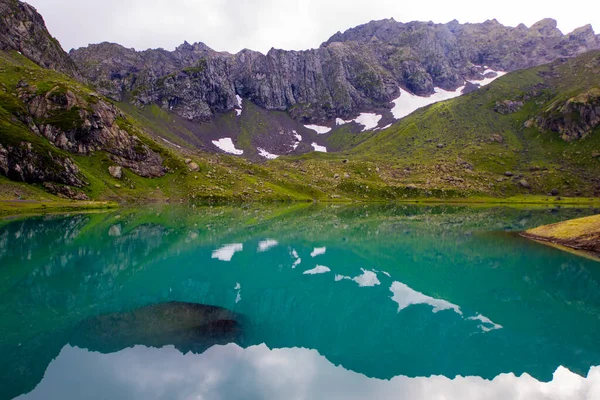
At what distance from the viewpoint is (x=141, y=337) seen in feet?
62.6

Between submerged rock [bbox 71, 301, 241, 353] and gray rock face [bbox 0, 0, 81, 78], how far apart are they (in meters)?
223

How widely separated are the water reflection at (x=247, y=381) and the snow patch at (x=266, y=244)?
1205 inches

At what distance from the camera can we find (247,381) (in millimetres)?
15070

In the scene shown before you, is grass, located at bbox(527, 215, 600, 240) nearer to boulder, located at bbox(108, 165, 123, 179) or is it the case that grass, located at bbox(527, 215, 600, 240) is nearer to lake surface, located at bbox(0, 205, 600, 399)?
lake surface, located at bbox(0, 205, 600, 399)

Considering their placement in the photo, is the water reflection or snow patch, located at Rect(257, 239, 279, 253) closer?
the water reflection

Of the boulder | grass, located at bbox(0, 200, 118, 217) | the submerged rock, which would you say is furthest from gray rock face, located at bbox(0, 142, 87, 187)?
the submerged rock

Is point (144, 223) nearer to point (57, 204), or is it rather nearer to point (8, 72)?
point (57, 204)

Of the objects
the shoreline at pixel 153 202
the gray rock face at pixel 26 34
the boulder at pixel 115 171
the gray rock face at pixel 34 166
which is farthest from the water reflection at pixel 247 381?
the gray rock face at pixel 26 34

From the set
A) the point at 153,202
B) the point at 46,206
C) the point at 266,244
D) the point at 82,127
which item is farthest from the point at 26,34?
the point at 266,244

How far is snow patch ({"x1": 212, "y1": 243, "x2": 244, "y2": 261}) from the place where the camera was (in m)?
42.7

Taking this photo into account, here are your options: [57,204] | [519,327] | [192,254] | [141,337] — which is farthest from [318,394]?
[57,204]

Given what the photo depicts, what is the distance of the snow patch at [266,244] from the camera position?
48.3 meters

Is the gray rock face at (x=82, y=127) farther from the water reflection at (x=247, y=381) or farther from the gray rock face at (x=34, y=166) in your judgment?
the water reflection at (x=247, y=381)

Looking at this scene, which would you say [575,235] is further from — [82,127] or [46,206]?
[82,127]
